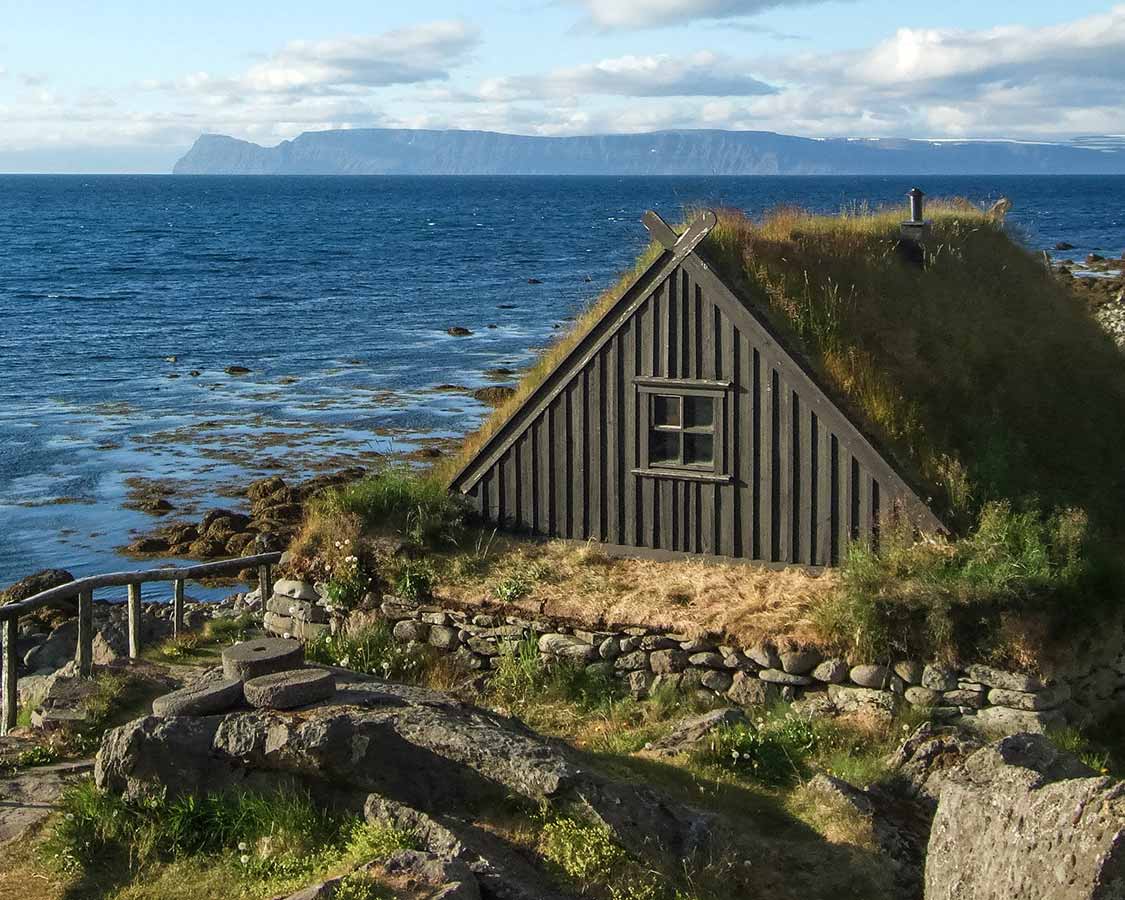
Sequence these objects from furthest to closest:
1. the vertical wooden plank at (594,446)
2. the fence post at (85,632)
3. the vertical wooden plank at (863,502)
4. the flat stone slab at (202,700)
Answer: the vertical wooden plank at (594,446) < the fence post at (85,632) < the vertical wooden plank at (863,502) < the flat stone slab at (202,700)

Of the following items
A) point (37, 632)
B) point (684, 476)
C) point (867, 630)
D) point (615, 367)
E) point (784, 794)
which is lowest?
point (37, 632)

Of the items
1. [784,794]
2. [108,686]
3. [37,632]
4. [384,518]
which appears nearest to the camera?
[784,794]

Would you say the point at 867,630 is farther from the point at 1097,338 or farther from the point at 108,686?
the point at 1097,338

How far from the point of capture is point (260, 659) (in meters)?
11.9

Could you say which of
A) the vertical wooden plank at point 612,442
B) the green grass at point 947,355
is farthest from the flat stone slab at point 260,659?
the green grass at point 947,355

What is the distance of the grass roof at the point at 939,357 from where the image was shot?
15.9 meters

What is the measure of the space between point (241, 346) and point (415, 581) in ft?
131

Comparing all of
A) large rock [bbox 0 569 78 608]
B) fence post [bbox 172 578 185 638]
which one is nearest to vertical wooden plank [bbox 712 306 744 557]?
fence post [bbox 172 578 185 638]

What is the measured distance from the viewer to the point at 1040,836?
27.3 feet

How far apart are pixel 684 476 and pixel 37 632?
13.0 meters

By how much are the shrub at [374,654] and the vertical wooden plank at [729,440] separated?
3.72m

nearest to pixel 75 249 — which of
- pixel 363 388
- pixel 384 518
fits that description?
pixel 363 388

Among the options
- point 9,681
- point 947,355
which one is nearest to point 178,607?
point 9,681

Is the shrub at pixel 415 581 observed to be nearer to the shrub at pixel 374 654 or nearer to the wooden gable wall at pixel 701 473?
the shrub at pixel 374 654
